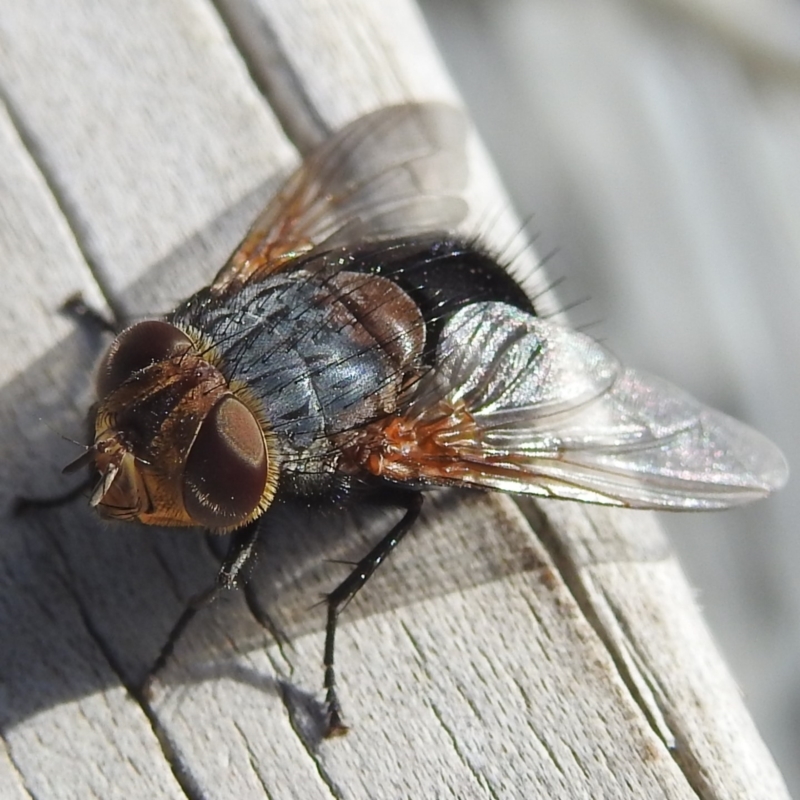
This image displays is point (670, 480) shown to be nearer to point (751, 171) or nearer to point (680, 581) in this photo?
point (680, 581)

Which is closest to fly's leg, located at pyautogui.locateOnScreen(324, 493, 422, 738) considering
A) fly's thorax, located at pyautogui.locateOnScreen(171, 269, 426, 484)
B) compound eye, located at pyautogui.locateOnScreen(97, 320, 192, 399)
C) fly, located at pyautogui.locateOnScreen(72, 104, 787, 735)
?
fly, located at pyautogui.locateOnScreen(72, 104, 787, 735)

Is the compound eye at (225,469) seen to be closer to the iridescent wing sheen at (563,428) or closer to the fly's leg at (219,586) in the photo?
→ the fly's leg at (219,586)

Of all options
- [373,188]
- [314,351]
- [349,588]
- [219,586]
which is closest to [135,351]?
[314,351]

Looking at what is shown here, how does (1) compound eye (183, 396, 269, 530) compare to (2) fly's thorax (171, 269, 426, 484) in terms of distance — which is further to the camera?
(2) fly's thorax (171, 269, 426, 484)

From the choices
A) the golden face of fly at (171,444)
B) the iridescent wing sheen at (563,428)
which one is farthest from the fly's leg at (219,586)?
the iridescent wing sheen at (563,428)

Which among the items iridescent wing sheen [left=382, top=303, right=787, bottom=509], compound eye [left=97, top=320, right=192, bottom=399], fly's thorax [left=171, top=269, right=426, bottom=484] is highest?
compound eye [left=97, top=320, right=192, bottom=399]

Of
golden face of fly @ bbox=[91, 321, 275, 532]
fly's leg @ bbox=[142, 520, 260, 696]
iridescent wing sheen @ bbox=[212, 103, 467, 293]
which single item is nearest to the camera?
golden face of fly @ bbox=[91, 321, 275, 532]

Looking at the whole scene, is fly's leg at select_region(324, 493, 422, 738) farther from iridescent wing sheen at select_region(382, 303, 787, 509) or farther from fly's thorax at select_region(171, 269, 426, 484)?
fly's thorax at select_region(171, 269, 426, 484)
